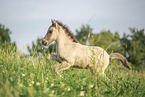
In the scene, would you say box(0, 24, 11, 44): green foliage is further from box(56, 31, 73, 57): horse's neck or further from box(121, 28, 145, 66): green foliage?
box(56, 31, 73, 57): horse's neck

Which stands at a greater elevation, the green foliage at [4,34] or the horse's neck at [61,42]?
the green foliage at [4,34]

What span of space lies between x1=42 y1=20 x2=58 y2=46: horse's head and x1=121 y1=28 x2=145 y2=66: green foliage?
22.7 meters

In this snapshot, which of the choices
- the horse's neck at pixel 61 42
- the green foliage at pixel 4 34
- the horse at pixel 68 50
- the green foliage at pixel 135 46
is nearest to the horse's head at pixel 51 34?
the horse at pixel 68 50

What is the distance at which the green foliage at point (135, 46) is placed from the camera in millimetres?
25547

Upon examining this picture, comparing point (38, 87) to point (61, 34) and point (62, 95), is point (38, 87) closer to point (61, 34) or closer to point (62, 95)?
point (62, 95)

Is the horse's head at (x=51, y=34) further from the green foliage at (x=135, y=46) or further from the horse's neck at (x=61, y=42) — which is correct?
the green foliage at (x=135, y=46)

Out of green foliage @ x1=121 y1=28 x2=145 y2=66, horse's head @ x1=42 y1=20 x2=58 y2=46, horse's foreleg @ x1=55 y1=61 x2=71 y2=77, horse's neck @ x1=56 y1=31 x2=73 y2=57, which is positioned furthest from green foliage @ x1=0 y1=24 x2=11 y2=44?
horse's foreleg @ x1=55 y1=61 x2=71 y2=77

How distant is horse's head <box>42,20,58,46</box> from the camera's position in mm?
5120

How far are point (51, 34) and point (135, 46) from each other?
24884mm

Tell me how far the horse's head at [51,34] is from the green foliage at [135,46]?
22655mm

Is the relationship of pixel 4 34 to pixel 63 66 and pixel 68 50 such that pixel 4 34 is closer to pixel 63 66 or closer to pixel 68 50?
pixel 68 50

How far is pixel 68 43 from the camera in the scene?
5309mm

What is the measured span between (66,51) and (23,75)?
1640mm

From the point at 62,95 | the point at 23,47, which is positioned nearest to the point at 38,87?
the point at 62,95
